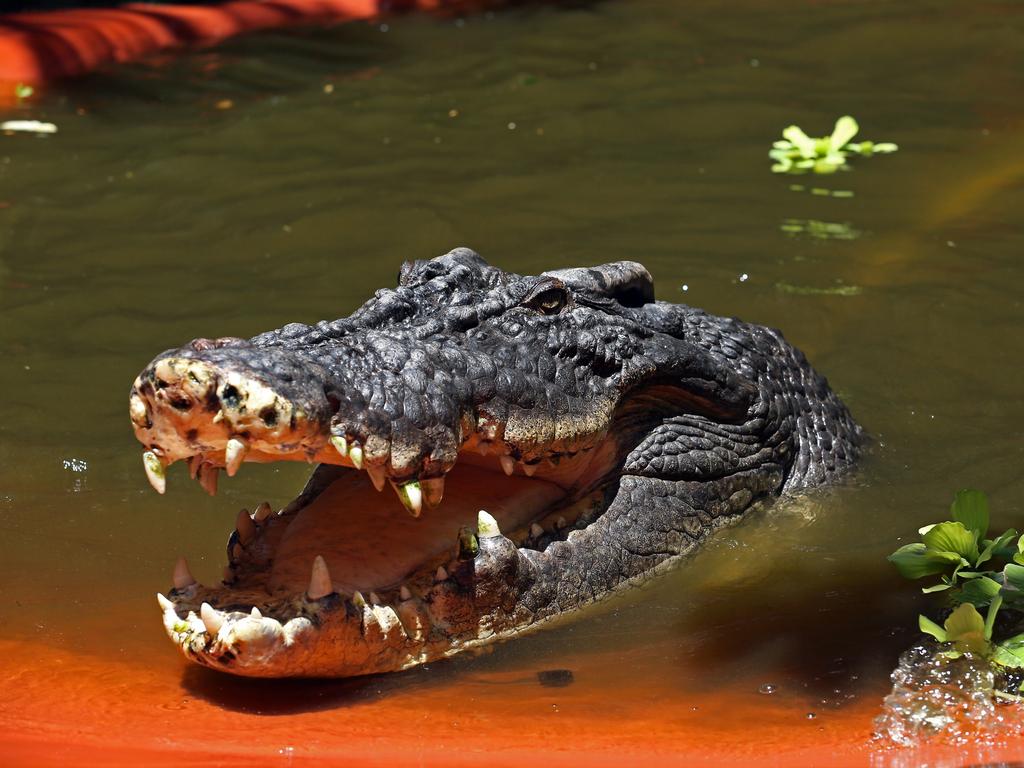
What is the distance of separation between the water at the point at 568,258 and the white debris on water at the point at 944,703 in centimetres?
9

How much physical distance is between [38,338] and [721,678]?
12.3ft

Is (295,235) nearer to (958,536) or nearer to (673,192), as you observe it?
(673,192)

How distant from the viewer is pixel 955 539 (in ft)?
12.1

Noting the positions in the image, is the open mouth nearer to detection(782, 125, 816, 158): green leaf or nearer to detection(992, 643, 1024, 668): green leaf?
detection(992, 643, 1024, 668): green leaf

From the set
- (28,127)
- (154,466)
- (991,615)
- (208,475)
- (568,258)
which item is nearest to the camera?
(154,466)

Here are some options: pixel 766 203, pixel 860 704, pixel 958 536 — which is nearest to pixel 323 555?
pixel 860 704

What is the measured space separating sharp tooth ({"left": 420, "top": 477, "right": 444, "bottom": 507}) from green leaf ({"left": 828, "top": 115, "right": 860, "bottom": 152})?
18.1 ft

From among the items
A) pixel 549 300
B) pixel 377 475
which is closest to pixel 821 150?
pixel 549 300

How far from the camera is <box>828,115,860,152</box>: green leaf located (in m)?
8.13

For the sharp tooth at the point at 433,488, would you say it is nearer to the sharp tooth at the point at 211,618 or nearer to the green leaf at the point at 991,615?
the sharp tooth at the point at 211,618

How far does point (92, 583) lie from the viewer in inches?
160

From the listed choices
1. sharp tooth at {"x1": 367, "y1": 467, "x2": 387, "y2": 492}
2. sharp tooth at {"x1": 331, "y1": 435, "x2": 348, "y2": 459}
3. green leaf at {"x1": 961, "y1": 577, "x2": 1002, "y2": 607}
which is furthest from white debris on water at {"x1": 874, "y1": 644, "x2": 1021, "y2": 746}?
sharp tooth at {"x1": 331, "y1": 435, "x2": 348, "y2": 459}

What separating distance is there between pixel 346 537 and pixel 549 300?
3.09 feet

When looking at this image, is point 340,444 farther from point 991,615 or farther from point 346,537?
point 991,615
